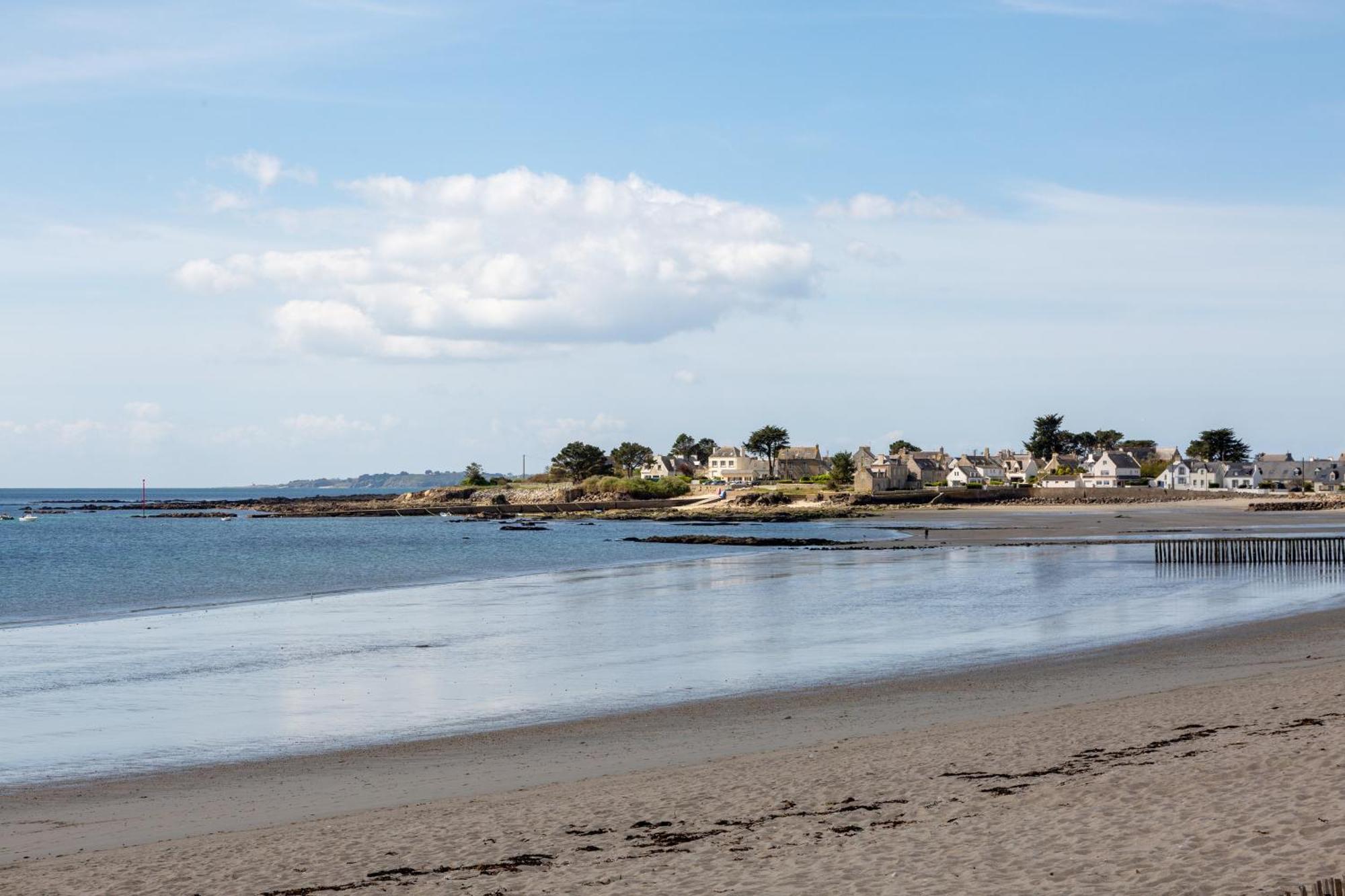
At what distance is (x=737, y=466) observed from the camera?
642 feet

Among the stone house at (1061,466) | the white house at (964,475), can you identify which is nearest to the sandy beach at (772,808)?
the white house at (964,475)

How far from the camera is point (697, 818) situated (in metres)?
11.6

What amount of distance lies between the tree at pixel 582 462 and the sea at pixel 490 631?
11373cm

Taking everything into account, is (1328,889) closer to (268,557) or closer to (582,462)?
(268,557)

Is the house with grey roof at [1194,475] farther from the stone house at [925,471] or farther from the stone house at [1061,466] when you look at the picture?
the stone house at [925,471]

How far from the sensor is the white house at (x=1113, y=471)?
6629 inches

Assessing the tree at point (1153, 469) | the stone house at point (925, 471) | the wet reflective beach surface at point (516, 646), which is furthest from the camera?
the tree at point (1153, 469)

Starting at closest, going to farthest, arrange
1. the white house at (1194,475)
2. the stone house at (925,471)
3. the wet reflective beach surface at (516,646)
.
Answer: the wet reflective beach surface at (516,646) → the white house at (1194,475) → the stone house at (925,471)

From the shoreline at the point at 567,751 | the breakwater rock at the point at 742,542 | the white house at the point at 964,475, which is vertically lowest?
the breakwater rock at the point at 742,542

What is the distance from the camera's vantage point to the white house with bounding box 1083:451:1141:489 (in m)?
168

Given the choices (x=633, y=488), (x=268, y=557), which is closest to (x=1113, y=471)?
(x=633, y=488)

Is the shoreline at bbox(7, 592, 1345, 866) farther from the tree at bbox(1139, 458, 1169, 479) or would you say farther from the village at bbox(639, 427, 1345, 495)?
the tree at bbox(1139, 458, 1169, 479)

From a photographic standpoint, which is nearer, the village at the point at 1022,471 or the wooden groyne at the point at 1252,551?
the wooden groyne at the point at 1252,551

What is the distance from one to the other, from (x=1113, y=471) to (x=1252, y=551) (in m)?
123
